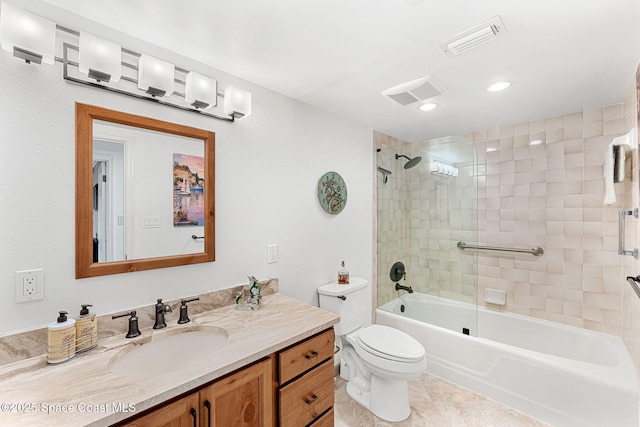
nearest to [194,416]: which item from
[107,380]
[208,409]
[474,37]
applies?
[208,409]

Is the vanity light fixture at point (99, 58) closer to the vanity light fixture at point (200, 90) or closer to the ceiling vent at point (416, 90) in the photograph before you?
the vanity light fixture at point (200, 90)

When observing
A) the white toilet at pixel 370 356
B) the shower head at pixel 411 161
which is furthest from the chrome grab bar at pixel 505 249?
the white toilet at pixel 370 356

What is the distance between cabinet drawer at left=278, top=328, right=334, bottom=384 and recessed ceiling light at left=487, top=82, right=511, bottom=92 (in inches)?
72.5

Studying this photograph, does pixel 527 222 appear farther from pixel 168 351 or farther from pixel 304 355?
pixel 168 351

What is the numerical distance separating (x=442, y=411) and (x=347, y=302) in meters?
0.96

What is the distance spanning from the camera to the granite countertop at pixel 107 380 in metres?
0.77

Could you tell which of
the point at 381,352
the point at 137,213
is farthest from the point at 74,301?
the point at 381,352

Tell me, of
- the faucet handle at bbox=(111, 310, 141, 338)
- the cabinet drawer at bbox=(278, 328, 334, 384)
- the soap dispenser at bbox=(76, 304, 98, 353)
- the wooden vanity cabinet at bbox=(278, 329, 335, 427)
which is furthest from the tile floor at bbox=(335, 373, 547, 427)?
the soap dispenser at bbox=(76, 304, 98, 353)

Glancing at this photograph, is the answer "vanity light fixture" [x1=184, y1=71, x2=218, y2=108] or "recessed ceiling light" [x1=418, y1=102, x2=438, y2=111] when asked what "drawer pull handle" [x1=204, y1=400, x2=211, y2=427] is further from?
→ "recessed ceiling light" [x1=418, y1=102, x2=438, y2=111]

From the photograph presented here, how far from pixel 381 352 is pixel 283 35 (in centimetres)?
193

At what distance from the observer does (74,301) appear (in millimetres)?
1180

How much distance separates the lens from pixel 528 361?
1.94 meters

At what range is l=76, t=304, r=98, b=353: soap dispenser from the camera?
109 centimetres

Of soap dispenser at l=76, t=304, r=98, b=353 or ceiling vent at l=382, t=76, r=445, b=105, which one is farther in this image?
ceiling vent at l=382, t=76, r=445, b=105
